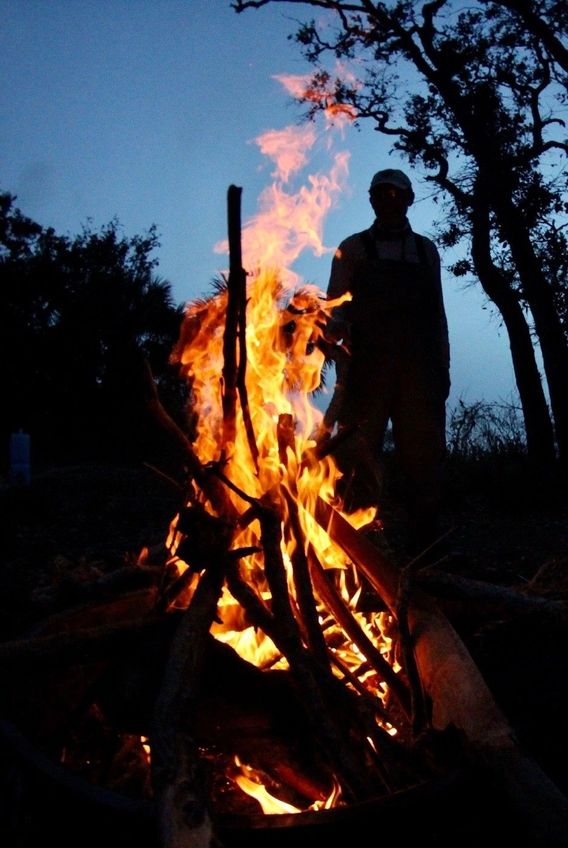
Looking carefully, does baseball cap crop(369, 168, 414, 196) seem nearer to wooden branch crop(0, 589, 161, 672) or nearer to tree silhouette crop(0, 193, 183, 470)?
wooden branch crop(0, 589, 161, 672)

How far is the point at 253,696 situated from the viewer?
1.87 meters

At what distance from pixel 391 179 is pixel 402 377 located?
41.5 inches

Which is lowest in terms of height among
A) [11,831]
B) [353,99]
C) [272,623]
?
[11,831]

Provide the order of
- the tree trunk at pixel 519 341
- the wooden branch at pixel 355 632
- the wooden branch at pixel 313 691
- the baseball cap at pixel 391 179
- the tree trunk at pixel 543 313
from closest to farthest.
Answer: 1. the wooden branch at pixel 313 691
2. the wooden branch at pixel 355 632
3. the baseball cap at pixel 391 179
4. the tree trunk at pixel 519 341
5. the tree trunk at pixel 543 313

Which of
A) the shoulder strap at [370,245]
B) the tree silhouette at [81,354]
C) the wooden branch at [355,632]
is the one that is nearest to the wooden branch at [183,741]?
the wooden branch at [355,632]

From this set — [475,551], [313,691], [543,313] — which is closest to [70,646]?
[313,691]

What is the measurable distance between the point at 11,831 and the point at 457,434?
8575 millimetres

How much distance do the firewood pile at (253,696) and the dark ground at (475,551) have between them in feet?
0.72

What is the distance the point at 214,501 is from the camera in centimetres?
225

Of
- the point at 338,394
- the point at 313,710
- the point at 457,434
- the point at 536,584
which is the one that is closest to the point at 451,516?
the point at 457,434

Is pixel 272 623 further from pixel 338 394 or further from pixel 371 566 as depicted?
A: pixel 338 394

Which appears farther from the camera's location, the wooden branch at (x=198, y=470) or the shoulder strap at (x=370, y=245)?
the shoulder strap at (x=370, y=245)

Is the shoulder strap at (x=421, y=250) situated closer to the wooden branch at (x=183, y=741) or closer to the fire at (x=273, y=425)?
the fire at (x=273, y=425)

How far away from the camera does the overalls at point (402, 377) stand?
404 cm
